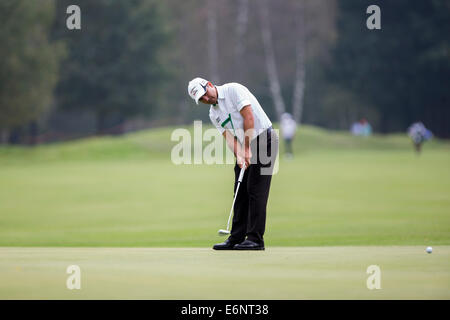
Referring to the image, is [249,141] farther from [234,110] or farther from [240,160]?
[234,110]

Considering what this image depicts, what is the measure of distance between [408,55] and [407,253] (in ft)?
202

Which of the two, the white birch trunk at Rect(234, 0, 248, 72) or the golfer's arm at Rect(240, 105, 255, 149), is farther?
the white birch trunk at Rect(234, 0, 248, 72)

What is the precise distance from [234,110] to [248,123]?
0.21 metres

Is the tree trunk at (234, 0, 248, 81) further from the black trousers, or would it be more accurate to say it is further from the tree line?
the black trousers

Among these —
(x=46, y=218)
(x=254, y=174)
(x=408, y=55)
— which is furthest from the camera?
(x=408, y=55)

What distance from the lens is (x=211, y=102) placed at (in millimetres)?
8445

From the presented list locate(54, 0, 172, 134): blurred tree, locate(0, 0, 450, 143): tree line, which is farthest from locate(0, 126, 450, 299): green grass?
locate(0, 0, 450, 143): tree line

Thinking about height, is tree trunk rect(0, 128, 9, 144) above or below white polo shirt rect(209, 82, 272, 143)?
above

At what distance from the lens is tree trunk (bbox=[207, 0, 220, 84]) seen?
68188 millimetres

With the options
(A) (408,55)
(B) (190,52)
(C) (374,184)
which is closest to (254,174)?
(C) (374,184)

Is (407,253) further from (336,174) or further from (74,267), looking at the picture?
(336,174)

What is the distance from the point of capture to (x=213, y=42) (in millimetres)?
69188

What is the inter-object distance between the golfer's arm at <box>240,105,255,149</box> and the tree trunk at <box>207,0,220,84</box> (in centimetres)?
5973
